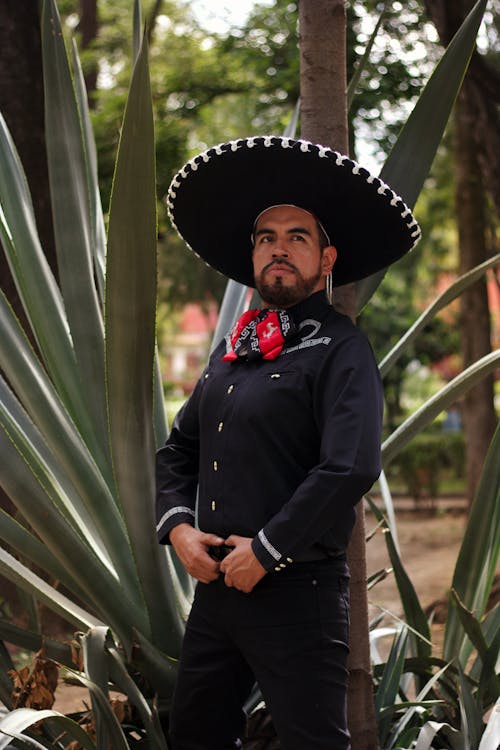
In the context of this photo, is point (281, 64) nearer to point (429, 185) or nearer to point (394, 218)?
point (429, 185)

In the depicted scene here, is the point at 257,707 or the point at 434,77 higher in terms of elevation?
the point at 434,77

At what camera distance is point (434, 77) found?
8.57ft

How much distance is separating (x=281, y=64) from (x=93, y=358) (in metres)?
5.11

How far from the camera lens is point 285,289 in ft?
6.88

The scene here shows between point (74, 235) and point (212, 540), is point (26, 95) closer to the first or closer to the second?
point (74, 235)

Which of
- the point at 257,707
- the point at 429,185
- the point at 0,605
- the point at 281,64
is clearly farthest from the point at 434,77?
the point at 429,185

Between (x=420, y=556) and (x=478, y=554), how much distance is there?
5749 millimetres

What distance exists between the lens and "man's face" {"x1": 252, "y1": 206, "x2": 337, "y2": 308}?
6.88 ft

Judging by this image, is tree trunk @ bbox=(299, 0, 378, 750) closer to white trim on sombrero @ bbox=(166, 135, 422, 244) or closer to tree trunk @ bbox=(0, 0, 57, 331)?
white trim on sombrero @ bbox=(166, 135, 422, 244)

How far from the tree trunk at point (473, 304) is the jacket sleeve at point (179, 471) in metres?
5.21

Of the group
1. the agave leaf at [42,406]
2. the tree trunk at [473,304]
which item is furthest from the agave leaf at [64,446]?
the tree trunk at [473,304]

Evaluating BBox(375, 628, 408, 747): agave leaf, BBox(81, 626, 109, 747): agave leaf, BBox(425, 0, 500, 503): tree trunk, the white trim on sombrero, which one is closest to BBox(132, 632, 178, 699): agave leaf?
BBox(81, 626, 109, 747): agave leaf

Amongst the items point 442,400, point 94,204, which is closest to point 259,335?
point 442,400

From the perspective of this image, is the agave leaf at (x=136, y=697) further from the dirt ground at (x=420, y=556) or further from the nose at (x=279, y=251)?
the dirt ground at (x=420, y=556)
